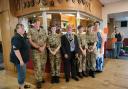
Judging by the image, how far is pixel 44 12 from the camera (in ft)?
14.9

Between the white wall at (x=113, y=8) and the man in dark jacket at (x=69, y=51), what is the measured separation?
4.24 m

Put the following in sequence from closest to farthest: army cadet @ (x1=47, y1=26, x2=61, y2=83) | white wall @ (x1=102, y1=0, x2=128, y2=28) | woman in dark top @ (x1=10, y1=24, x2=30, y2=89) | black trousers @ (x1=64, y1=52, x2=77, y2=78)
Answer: woman in dark top @ (x1=10, y1=24, x2=30, y2=89)
army cadet @ (x1=47, y1=26, x2=61, y2=83)
black trousers @ (x1=64, y1=52, x2=77, y2=78)
white wall @ (x1=102, y1=0, x2=128, y2=28)

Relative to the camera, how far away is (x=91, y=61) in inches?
171

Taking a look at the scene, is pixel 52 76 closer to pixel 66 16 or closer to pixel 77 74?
pixel 77 74

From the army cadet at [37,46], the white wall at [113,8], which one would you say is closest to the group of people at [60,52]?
the army cadet at [37,46]

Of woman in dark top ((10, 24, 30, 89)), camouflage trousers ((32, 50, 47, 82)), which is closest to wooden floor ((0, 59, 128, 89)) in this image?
camouflage trousers ((32, 50, 47, 82))

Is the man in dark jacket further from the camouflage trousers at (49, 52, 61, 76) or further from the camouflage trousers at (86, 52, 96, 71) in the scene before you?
the camouflage trousers at (86, 52, 96, 71)

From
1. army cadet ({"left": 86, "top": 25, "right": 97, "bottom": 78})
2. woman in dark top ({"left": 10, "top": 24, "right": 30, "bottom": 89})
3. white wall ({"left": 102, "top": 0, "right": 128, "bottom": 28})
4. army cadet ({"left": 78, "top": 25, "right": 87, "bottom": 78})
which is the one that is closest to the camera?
woman in dark top ({"left": 10, "top": 24, "right": 30, "bottom": 89})

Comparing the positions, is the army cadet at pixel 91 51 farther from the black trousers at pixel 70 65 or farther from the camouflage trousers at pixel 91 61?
the black trousers at pixel 70 65

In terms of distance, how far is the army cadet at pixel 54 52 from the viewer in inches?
152

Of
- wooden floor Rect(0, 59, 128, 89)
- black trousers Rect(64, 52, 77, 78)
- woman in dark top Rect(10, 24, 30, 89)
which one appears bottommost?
wooden floor Rect(0, 59, 128, 89)

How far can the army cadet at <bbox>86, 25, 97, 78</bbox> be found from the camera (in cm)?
429

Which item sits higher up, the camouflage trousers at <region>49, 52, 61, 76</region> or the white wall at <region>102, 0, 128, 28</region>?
the white wall at <region>102, 0, 128, 28</region>

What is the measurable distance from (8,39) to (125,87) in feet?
13.5
